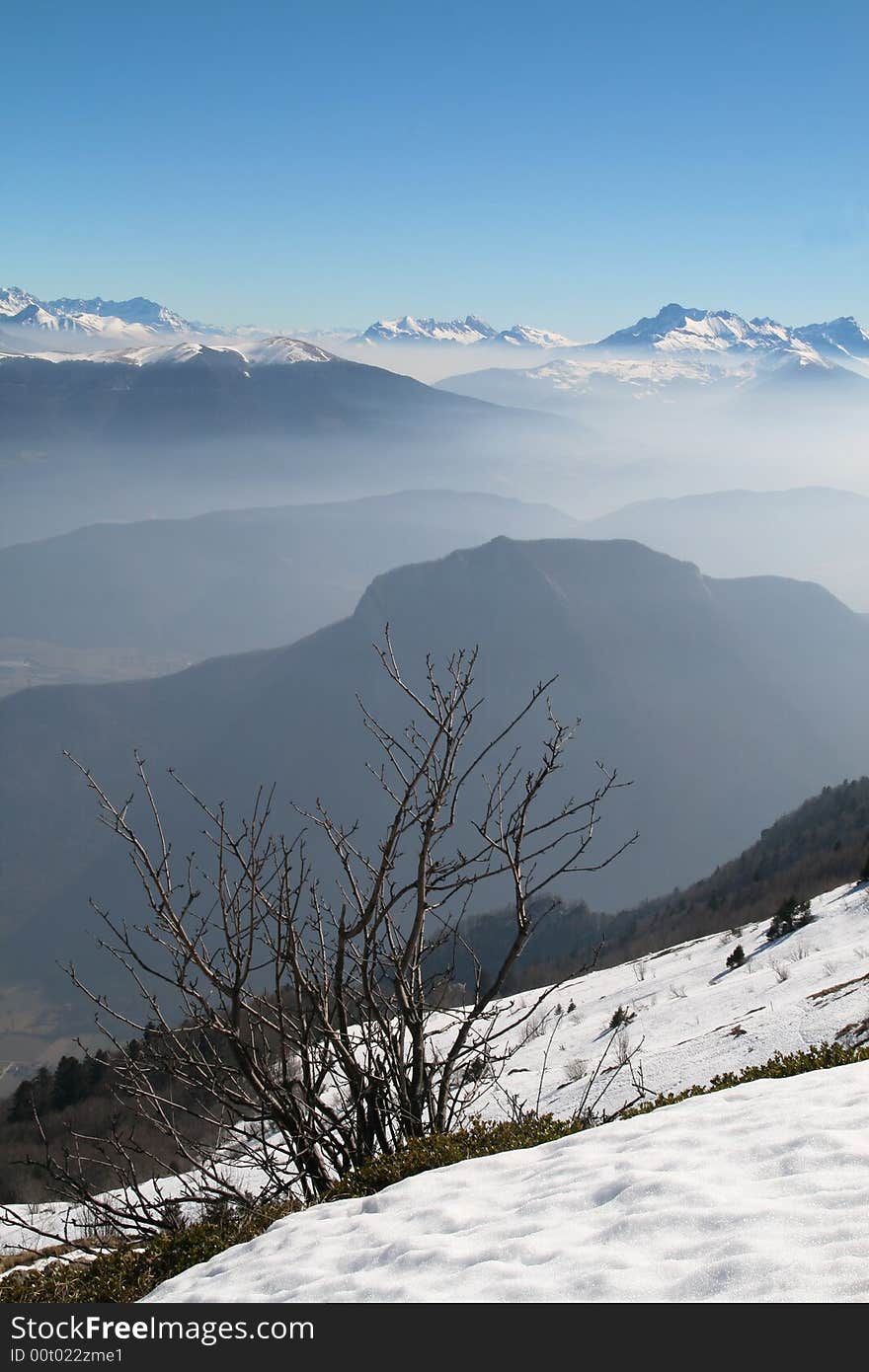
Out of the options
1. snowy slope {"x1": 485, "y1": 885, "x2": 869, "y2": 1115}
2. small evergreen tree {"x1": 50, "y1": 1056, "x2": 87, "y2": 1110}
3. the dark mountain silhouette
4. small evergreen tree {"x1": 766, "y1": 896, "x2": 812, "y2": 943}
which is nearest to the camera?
snowy slope {"x1": 485, "y1": 885, "x2": 869, "y2": 1115}

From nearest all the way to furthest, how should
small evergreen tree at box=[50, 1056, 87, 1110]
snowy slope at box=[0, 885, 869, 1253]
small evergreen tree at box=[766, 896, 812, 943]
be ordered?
snowy slope at box=[0, 885, 869, 1253]
small evergreen tree at box=[766, 896, 812, 943]
small evergreen tree at box=[50, 1056, 87, 1110]

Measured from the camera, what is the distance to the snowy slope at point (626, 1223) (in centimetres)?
397

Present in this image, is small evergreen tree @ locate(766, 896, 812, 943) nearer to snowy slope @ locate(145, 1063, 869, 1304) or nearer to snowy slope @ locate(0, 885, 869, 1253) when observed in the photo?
snowy slope @ locate(0, 885, 869, 1253)

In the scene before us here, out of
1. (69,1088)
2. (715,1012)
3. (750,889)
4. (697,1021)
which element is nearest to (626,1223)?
(697,1021)

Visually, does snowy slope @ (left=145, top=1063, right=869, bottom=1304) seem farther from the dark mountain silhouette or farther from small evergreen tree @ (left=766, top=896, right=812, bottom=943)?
the dark mountain silhouette

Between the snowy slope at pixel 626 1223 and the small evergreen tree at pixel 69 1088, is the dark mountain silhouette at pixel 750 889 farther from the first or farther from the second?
the snowy slope at pixel 626 1223

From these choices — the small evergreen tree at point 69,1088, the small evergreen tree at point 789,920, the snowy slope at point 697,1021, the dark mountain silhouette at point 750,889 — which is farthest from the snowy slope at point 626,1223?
the small evergreen tree at point 69,1088

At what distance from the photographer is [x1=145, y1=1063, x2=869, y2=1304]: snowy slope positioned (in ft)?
13.0

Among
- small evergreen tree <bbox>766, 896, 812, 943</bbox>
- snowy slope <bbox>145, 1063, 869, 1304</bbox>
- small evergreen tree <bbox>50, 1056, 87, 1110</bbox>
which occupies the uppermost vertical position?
Result: snowy slope <bbox>145, 1063, 869, 1304</bbox>

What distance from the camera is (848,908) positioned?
23891 millimetres

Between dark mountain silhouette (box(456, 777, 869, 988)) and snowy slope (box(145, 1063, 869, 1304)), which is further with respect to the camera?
dark mountain silhouette (box(456, 777, 869, 988))

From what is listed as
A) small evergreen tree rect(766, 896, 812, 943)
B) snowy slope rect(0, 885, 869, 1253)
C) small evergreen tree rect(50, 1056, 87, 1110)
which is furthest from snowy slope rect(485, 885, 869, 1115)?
small evergreen tree rect(50, 1056, 87, 1110)

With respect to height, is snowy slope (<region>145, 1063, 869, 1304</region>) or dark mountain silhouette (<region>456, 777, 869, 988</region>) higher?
snowy slope (<region>145, 1063, 869, 1304</region>)
